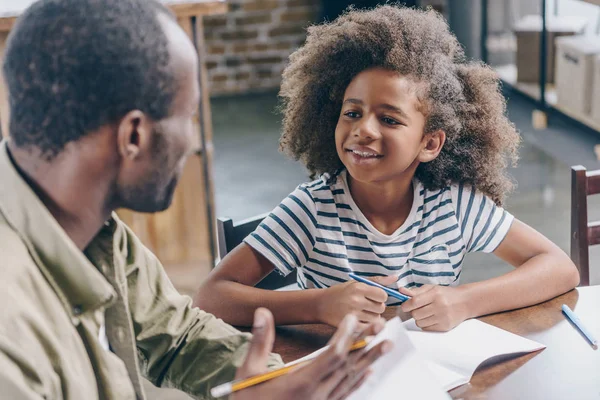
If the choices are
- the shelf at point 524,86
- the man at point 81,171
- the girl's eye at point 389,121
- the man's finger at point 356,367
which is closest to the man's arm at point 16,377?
the man at point 81,171

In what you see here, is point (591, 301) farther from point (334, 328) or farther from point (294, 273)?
point (294, 273)

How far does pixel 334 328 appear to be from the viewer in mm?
1291

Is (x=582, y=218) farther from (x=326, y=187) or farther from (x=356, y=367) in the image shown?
(x=356, y=367)

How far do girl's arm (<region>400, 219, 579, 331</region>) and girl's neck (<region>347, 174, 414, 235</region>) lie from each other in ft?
0.67

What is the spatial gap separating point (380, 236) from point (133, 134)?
733 millimetres

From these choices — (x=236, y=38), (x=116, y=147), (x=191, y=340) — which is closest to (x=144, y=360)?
(x=191, y=340)

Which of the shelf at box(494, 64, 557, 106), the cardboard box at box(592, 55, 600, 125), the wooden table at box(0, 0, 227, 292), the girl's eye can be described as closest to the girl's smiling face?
the girl's eye

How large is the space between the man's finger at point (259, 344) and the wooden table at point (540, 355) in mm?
232

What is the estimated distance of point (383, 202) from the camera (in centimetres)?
155

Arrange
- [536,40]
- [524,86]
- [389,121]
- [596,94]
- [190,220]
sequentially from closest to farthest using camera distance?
[389,121]
[190,220]
[596,94]
[536,40]
[524,86]

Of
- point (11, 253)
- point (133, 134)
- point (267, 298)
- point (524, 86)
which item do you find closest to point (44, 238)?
point (11, 253)

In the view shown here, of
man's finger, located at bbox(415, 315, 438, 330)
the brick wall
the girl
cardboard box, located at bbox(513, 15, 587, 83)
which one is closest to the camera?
man's finger, located at bbox(415, 315, 438, 330)

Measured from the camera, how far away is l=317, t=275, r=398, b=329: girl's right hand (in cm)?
125

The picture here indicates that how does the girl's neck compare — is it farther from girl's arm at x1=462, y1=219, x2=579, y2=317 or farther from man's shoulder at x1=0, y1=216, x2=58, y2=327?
man's shoulder at x1=0, y1=216, x2=58, y2=327
